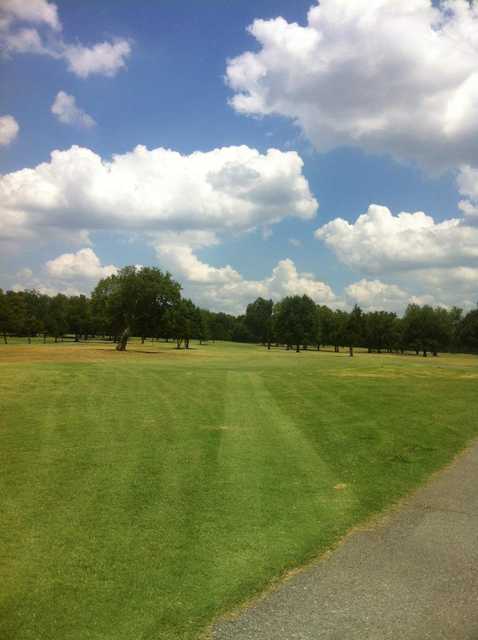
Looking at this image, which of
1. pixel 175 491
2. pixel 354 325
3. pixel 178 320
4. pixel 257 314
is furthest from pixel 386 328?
pixel 175 491

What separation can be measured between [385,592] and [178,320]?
82920 millimetres

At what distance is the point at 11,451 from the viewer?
13445mm

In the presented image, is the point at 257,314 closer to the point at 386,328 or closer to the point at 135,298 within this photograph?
the point at 386,328

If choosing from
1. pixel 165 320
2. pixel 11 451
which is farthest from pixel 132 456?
pixel 165 320

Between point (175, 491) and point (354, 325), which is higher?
point (354, 325)

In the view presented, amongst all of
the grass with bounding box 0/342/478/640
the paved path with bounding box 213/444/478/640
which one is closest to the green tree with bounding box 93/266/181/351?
the grass with bounding box 0/342/478/640

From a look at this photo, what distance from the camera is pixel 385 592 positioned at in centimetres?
700

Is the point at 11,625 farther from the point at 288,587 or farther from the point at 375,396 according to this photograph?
the point at 375,396

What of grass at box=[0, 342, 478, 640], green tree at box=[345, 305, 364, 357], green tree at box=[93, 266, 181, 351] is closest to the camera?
grass at box=[0, 342, 478, 640]

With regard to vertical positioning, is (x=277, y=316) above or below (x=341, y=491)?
above

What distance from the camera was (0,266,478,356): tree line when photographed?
72.6 metres

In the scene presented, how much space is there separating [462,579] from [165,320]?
67170mm

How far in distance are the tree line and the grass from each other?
4893cm

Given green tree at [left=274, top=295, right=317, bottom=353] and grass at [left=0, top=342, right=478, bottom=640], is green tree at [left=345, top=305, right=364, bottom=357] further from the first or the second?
grass at [left=0, top=342, right=478, bottom=640]
